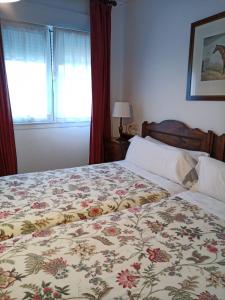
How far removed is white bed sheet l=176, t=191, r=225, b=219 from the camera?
1.57 m

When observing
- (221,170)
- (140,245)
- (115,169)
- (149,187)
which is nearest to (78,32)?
(115,169)

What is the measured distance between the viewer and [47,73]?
3016mm

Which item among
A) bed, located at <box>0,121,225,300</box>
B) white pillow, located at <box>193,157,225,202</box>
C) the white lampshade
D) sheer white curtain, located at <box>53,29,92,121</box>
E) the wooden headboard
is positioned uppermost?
sheer white curtain, located at <box>53,29,92,121</box>

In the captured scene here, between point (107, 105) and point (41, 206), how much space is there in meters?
2.10

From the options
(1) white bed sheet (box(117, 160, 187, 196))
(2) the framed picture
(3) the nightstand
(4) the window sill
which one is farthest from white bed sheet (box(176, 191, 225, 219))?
(4) the window sill

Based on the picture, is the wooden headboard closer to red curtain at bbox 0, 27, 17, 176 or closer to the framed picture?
the framed picture

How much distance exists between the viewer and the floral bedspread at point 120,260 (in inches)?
35.9

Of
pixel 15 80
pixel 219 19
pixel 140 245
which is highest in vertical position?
pixel 219 19

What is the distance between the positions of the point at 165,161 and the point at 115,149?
1.10m

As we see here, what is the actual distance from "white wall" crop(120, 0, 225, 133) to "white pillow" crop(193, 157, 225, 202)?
18.7 inches

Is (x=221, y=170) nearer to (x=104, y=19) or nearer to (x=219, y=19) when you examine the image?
(x=219, y=19)

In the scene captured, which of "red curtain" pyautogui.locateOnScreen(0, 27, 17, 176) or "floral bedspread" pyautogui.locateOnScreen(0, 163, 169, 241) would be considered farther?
"red curtain" pyautogui.locateOnScreen(0, 27, 17, 176)

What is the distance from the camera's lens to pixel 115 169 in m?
2.44

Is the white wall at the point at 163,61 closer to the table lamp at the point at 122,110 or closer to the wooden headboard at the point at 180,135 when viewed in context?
the wooden headboard at the point at 180,135
